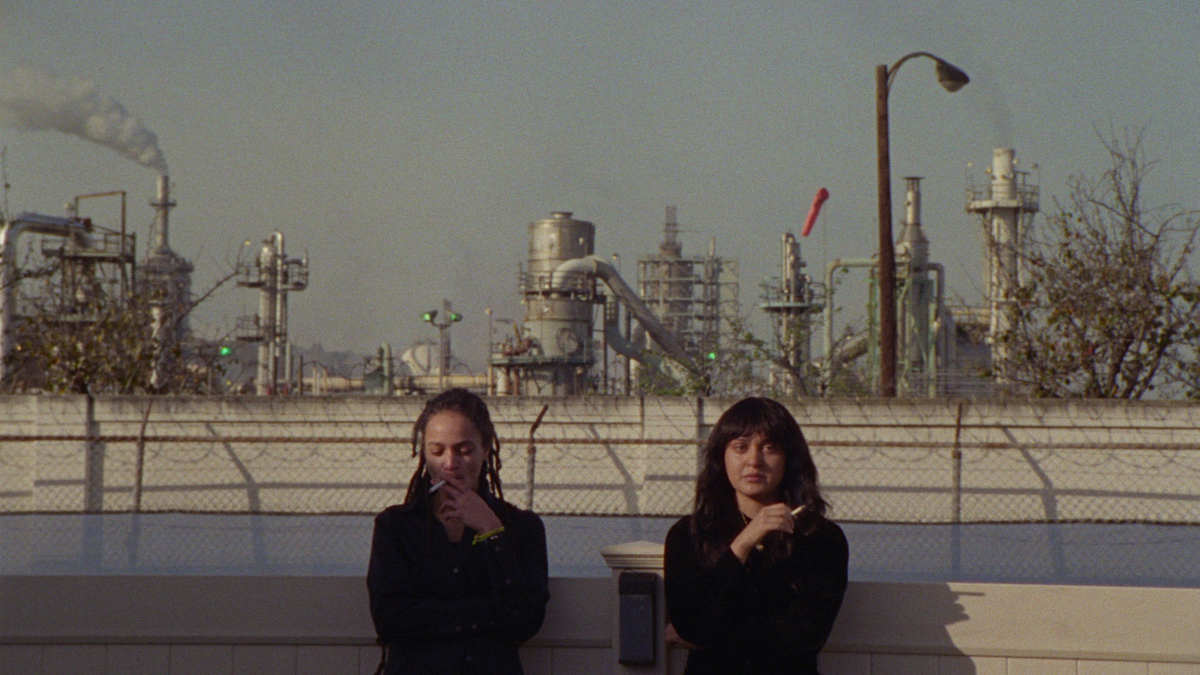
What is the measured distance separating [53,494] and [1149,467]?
9762mm

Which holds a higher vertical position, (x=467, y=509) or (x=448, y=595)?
(x=467, y=509)

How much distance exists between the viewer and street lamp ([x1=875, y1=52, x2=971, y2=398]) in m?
14.6

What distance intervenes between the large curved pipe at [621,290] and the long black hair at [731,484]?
142 ft

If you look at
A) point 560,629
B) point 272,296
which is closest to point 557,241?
point 272,296

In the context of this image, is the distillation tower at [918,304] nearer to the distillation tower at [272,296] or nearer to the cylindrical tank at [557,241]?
the cylindrical tank at [557,241]

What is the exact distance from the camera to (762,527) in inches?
146

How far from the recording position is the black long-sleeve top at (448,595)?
3922 mm

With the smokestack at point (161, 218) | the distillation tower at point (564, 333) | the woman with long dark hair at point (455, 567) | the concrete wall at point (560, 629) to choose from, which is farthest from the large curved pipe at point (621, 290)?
the woman with long dark hair at point (455, 567)

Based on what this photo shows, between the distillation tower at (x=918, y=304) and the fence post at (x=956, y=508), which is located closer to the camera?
the fence post at (x=956, y=508)

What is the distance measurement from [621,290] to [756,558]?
46.0 meters

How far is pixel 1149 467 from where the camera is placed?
1038 centimetres

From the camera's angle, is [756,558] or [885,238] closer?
[756,558]

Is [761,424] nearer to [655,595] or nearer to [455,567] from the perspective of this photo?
[655,595]

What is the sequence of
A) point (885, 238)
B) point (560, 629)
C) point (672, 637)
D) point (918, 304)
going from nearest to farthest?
point (672, 637), point (560, 629), point (885, 238), point (918, 304)
